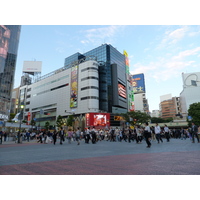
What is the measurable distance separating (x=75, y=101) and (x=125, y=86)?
28.6 metres

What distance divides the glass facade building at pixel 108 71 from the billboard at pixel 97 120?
5.14 meters

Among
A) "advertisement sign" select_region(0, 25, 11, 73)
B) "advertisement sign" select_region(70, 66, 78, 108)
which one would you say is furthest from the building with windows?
"advertisement sign" select_region(0, 25, 11, 73)

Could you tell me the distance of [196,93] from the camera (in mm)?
97250

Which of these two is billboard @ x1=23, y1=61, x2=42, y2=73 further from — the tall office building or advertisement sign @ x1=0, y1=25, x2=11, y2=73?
advertisement sign @ x1=0, y1=25, x2=11, y2=73

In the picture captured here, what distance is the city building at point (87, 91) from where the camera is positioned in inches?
2416

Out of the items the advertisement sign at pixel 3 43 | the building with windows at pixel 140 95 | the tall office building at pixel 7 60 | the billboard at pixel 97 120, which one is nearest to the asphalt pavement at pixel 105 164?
the tall office building at pixel 7 60

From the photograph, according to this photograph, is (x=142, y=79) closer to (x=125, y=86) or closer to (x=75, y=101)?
(x=125, y=86)

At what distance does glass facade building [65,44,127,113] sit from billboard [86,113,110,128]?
5143 mm

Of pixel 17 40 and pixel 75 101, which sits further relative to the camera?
pixel 75 101

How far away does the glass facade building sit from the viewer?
66375 millimetres

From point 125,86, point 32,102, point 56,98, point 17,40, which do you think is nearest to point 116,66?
point 125,86

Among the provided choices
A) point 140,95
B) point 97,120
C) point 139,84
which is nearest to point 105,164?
point 97,120
